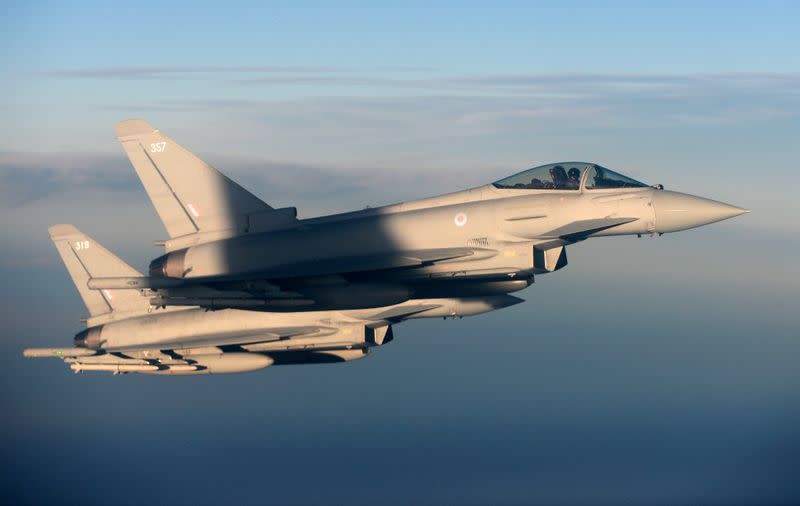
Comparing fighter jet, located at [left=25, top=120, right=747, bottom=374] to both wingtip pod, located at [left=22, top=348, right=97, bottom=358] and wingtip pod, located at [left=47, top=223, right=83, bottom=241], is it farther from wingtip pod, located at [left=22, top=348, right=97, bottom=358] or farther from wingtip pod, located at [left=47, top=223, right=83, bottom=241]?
wingtip pod, located at [left=47, top=223, right=83, bottom=241]

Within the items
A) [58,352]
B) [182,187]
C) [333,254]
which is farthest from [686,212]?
[58,352]

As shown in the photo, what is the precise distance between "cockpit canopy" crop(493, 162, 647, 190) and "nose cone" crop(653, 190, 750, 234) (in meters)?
1.06

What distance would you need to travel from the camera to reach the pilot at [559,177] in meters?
25.9

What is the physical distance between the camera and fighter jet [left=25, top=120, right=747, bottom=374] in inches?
995

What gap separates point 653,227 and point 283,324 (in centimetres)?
1167

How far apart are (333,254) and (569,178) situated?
683 cm

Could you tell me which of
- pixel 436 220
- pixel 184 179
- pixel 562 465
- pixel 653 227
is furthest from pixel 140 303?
pixel 562 465

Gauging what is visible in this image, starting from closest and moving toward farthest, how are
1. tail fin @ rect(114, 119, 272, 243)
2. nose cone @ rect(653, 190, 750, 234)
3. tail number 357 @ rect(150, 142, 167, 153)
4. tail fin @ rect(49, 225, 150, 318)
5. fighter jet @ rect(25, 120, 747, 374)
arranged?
nose cone @ rect(653, 190, 750, 234), fighter jet @ rect(25, 120, 747, 374), tail fin @ rect(114, 119, 272, 243), tail number 357 @ rect(150, 142, 167, 153), tail fin @ rect(49, 225, 150, 318)

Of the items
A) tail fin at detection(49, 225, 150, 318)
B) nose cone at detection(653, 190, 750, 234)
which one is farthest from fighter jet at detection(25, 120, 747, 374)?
tail fin at detection(49, 225, 150, 318)

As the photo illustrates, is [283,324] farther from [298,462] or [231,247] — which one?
[298,462]

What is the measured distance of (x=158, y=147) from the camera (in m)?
30.1

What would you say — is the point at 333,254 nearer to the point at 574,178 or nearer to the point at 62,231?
the point at 574,178

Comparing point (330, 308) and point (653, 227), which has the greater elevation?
point (653, 227)

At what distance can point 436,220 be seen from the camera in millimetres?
26031
